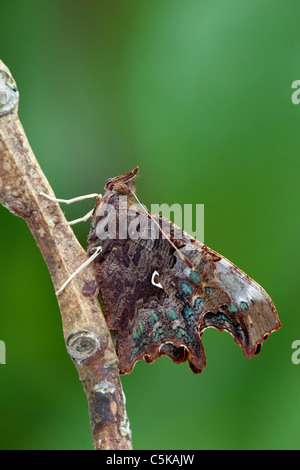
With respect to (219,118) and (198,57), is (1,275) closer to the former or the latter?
(219,118)

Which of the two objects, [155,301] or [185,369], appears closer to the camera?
[155,301]

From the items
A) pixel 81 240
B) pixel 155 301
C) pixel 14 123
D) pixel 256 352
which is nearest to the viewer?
pixel 14 123

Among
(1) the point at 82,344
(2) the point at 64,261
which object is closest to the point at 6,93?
(2) the point at 64,261

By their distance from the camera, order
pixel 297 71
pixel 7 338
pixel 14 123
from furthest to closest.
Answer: pixel 297 71, pixel 7 338, pixel 14 123

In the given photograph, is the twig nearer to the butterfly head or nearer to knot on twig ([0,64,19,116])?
knot on twig ([0,64,19,116])

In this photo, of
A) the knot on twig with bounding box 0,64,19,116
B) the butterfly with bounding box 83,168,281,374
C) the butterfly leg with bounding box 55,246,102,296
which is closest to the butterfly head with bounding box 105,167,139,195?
the butterfly with bounding box 83,168,281,374

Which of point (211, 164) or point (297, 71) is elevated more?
point (297, 71)

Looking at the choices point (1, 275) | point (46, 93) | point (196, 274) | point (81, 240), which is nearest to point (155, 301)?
point (196, 274)

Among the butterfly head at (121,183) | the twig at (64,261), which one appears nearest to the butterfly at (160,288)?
the butterfly head at (121,183)
